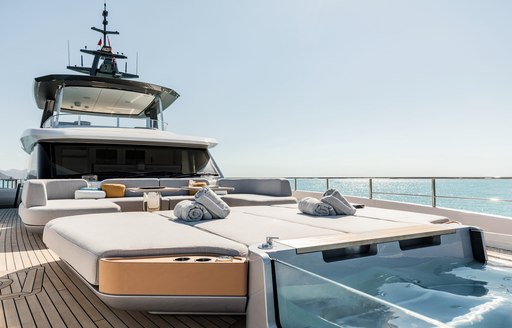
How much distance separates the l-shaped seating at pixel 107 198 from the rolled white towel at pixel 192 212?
1.49 metres

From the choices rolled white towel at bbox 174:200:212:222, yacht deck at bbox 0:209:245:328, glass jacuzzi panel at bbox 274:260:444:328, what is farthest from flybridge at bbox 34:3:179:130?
glass jacuzzi panel at bbox 274:260:444:328

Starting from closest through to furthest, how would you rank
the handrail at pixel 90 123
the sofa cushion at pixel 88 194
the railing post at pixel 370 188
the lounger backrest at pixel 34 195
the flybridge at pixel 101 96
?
the lounger backrest at pixel 34 195 → the sofa cushion at pixel 88 194 → the railing post at pixel 370 188 → the handrail at pixel 90 123 → the flybridge at pixel 101 96

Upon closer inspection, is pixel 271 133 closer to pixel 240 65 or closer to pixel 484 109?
pixel 240 65

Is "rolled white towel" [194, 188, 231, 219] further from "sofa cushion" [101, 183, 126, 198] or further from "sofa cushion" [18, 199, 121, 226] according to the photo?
"sofa cushion" [101, 183, 126, 198]

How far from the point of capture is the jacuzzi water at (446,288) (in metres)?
1.51

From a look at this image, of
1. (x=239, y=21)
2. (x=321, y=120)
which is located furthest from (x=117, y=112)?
(x=321, y=120)

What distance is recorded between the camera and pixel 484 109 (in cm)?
1349

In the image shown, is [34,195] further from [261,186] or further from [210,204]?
[261,186]

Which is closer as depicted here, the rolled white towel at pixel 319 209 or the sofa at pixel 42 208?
the rolled white towel at pixel 319 209

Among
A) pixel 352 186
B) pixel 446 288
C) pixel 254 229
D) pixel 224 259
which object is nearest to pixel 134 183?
pixel 254 229

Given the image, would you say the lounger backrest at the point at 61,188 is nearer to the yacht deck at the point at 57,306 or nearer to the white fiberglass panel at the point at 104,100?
the yacht deck at the point at 57,306

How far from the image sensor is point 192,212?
2.42 metres

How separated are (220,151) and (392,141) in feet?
43.4

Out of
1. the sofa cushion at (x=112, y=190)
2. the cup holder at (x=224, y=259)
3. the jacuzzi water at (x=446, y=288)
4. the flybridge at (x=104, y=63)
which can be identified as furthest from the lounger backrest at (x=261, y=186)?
the flybridge at (x=104, y=63)
